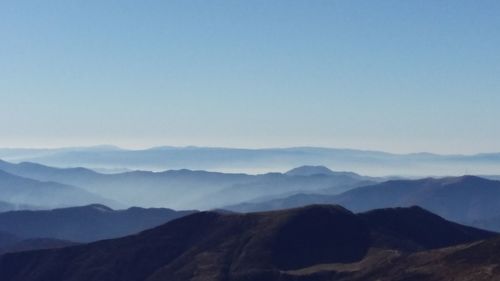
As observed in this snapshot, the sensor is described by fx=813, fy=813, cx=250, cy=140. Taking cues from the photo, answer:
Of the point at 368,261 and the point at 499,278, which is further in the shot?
the point at 368,261

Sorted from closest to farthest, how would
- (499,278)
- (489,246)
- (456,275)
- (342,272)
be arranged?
(499,278) < (456,275) < (489,246) < (342,272)

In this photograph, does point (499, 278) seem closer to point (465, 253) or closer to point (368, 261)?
point (465, 253)

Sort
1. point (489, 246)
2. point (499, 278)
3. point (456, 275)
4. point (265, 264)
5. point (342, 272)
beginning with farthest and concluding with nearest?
point (265, 264) → point (342, 272) → point (489, 246) → point (456, 275) → point (499, 278)

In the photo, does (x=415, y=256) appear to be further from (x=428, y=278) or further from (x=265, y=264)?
(x=265, y=264)

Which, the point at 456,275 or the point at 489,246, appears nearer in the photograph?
the point at 456,275

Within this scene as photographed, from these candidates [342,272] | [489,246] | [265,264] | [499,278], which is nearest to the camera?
[499,278]

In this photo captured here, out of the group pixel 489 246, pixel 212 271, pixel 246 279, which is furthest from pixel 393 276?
pixel 212 271

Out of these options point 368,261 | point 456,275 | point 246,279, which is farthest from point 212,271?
point 456,275

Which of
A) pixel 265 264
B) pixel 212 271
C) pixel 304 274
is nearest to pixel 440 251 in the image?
pixel 304 274

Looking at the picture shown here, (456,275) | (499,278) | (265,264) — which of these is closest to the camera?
(499,278)
